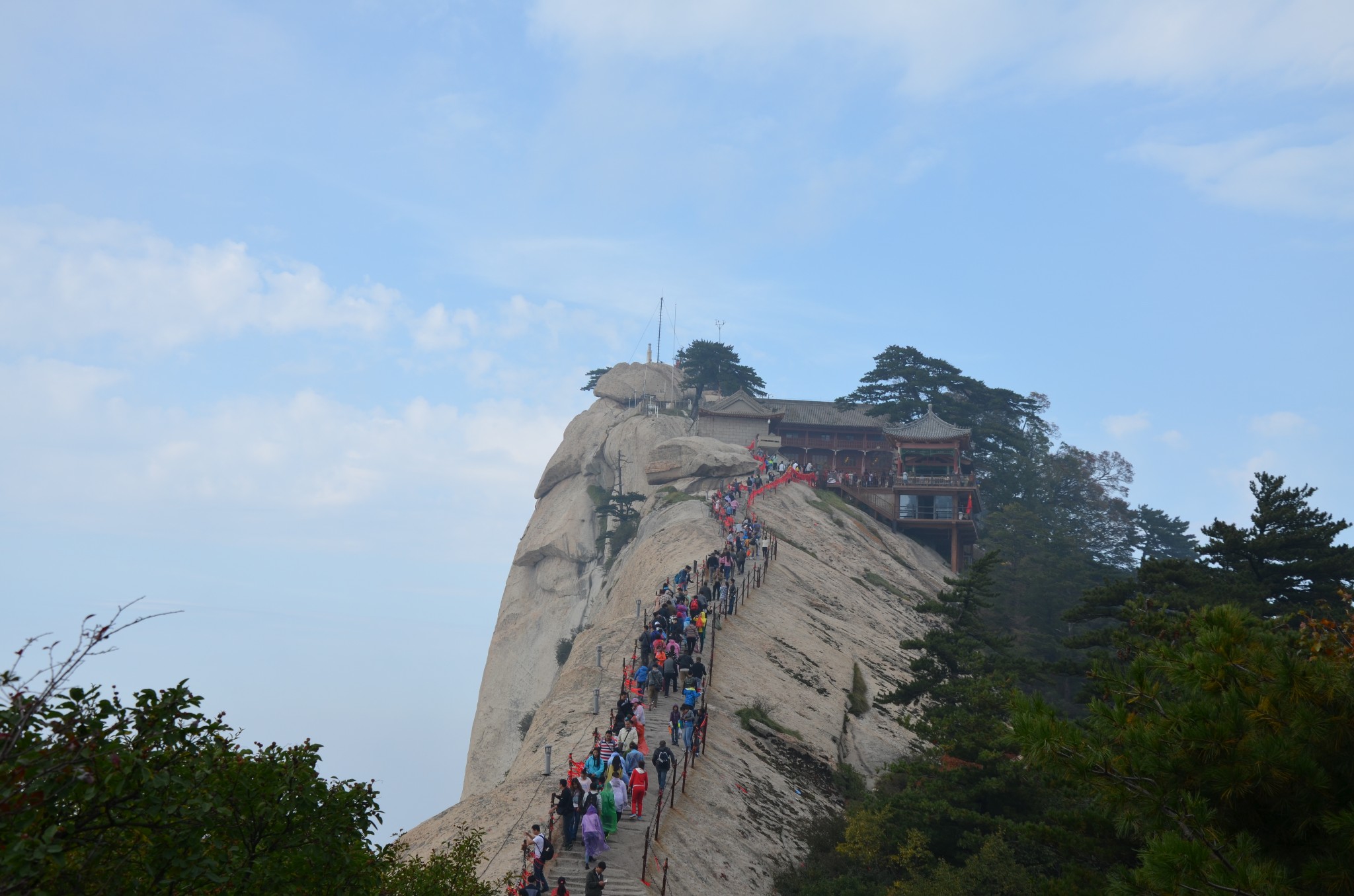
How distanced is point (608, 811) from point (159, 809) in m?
10.3

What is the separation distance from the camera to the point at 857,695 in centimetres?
3134

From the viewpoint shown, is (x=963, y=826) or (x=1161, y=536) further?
(x=1161, y=536)

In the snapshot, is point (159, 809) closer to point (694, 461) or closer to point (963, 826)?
point (963, 826)

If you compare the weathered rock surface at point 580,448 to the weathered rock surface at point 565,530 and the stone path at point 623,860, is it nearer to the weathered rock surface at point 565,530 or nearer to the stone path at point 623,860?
the weathered rock surface at point 565,530

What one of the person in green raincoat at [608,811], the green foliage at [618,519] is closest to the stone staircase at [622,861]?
the person in green raincoat at [608,811]

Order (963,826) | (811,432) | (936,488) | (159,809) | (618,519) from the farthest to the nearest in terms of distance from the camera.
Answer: (811,432) → (618,519) → (936,488) → (963,826) → (159,809)

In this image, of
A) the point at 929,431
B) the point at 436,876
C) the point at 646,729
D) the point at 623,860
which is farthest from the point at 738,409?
the point at 436,876

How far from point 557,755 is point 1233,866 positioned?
15.9 metres

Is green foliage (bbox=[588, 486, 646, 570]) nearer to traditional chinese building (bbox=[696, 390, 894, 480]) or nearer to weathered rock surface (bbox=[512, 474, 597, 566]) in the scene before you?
weathered rock surface (bbox=[512, 474, 597, 566])

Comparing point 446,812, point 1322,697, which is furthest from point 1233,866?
point 446,812

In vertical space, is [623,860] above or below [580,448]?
below

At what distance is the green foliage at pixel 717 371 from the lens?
254 feet

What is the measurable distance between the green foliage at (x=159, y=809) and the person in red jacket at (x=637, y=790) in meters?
7.27

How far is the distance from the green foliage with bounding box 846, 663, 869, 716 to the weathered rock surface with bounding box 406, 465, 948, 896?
27cm
